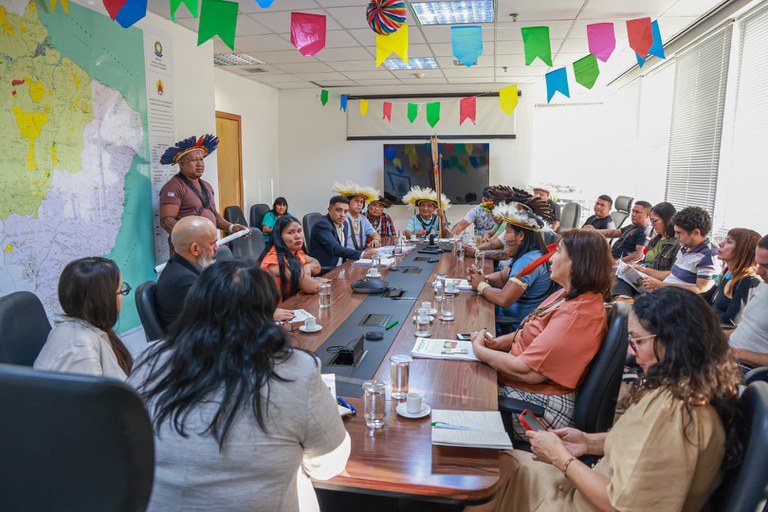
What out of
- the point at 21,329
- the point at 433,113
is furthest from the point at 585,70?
the point at 21,329

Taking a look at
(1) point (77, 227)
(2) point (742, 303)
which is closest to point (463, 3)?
(2) point (742, 303)

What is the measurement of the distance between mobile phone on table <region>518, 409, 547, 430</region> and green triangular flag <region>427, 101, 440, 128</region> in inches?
278

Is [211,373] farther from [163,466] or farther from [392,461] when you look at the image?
[392,461]

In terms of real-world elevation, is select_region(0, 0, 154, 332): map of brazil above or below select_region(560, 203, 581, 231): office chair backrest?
above

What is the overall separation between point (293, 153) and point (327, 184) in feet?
2.72

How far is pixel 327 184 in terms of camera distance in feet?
30.5

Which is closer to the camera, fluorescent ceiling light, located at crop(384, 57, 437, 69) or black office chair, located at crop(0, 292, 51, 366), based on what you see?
black office chair, located at crop(0, 292, 51, 366)

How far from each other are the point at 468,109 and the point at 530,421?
7.24 meters

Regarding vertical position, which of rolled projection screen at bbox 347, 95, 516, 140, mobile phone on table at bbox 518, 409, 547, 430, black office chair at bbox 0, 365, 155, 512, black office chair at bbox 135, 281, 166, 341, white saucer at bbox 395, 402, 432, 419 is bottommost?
mobile phone on table at bbox 518, 409, 547, 430

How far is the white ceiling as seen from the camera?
4.50 metres

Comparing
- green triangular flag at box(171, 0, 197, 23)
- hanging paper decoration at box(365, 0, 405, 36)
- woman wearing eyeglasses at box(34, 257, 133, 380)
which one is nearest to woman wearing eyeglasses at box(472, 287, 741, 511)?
woman wearing eyeglasses at box(34, 257, 133, 380)

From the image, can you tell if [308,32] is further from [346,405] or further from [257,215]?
[257,215]

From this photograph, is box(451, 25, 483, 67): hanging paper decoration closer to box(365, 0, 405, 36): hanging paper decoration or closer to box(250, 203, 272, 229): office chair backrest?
box(365, 0, 405, 36): hanging paper decoration

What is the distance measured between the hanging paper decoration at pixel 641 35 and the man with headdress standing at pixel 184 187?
380 cm
